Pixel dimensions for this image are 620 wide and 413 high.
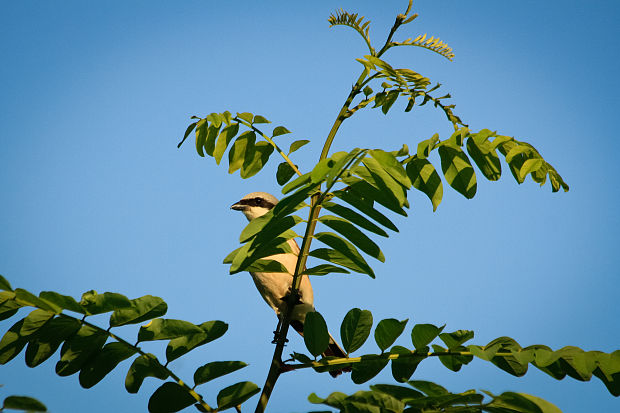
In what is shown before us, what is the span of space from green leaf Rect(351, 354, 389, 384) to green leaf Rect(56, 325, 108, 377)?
0.94 metres

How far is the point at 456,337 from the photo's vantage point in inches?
78.6

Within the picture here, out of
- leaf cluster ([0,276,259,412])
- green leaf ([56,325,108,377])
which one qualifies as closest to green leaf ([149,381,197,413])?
leaf cluster ([0,276,259,412])

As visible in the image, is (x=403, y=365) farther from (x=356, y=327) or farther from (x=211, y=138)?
(x=211, y=138)

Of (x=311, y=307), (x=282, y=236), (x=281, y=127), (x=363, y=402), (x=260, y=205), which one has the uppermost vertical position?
(x=260, y=205)

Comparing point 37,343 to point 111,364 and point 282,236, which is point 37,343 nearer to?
point 111,364

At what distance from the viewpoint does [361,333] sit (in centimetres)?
213

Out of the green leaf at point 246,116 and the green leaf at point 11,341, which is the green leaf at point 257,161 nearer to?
the green leaf at point 246,116

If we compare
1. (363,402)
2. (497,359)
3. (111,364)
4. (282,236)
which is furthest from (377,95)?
(111,364)

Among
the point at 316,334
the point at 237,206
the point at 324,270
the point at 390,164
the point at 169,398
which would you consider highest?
the point at 237,206

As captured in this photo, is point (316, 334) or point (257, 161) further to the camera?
point (257, 161)

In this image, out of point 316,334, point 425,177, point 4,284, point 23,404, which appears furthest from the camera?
point 425,177

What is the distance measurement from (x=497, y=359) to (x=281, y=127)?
4.72 feet

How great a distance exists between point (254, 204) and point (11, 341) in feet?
8.43

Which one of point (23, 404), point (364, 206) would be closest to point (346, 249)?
point (364, 206)
